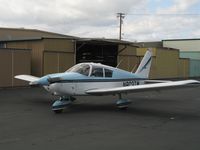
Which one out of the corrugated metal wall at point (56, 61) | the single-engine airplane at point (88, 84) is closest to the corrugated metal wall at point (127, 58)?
the corrugated metal wall at point (56, 61)

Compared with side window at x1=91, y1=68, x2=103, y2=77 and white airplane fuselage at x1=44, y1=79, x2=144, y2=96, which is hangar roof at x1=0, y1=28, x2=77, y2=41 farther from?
white airplane fuselage at x1=44, y1=79, x2=144, y2=96

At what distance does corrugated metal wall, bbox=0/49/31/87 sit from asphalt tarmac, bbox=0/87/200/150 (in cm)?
813

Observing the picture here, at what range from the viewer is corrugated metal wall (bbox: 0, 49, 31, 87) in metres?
25.2

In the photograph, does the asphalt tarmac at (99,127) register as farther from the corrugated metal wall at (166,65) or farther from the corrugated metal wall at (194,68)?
the corrugated metal wall at (194,68)

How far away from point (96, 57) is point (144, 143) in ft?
85.9

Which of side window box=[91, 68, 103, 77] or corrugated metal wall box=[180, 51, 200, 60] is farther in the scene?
corrugated metal wall box=[180, 51, 200, 60]

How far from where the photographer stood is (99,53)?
35250mm

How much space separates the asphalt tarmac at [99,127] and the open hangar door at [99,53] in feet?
52.0

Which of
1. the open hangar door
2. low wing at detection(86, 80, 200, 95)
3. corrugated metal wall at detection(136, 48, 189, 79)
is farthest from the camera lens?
corrugated metal wall at detection(136, 48, 189, 79)

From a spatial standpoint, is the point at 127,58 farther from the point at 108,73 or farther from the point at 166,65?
the point at 108,73

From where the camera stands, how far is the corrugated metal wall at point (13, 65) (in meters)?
25.2

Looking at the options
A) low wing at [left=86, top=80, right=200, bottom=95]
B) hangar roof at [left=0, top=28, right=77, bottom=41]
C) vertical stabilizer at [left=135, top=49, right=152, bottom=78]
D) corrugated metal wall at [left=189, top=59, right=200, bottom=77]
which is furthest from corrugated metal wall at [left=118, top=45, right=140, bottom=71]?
hangar roof at [left=0, top=28, right=77, bottom=41]

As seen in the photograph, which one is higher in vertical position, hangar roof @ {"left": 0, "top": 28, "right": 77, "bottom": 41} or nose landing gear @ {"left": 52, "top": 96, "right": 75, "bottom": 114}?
hangar roof @ {"left": 0, "top": 28, "right": 77, "bottom": 41}

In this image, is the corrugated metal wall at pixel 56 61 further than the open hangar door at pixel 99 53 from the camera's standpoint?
No
